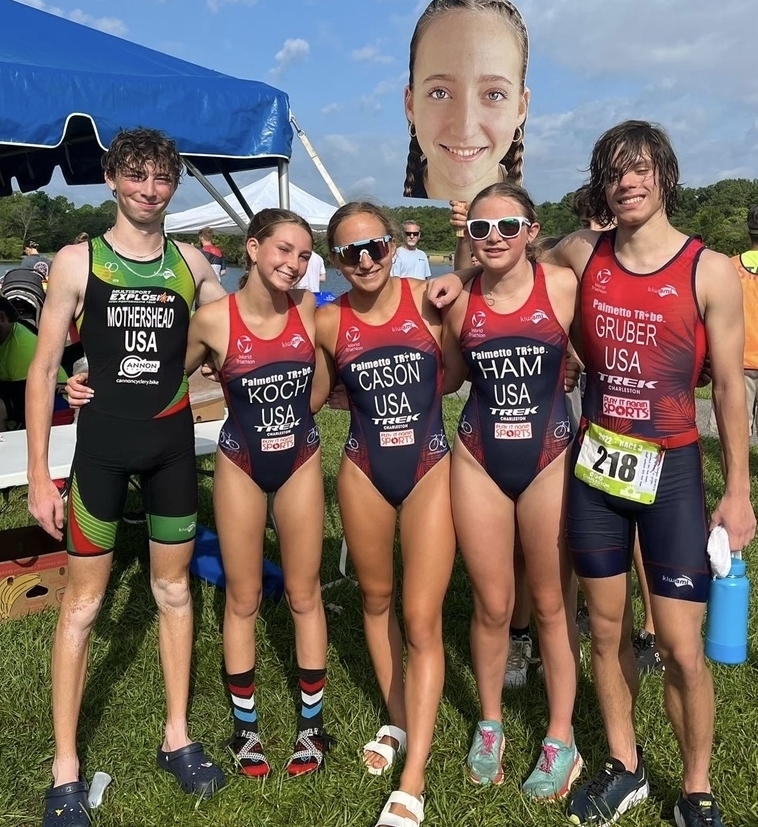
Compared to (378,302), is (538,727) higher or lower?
lower

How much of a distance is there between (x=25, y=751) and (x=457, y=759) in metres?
1.80

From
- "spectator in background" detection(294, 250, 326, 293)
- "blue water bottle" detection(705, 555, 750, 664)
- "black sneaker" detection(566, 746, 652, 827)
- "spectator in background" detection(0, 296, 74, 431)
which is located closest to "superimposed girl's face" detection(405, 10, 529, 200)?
"blue water bottle" detection(705, 555, 750, 664)

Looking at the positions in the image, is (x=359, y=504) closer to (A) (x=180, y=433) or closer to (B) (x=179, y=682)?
(A) (x=180, y=433)

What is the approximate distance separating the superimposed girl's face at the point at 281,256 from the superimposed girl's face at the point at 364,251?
15 centimetres

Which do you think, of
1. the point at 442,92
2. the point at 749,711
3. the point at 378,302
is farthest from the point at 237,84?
the point at 749,711

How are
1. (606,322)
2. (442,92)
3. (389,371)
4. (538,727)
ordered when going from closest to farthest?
1. (606,322)
2. (389,371)
3. (538,727)
4. (442,92)

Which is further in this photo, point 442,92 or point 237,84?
point 237,84

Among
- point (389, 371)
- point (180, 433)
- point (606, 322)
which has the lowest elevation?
point (180, 433)

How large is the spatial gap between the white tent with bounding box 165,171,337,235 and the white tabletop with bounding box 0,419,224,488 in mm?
12443

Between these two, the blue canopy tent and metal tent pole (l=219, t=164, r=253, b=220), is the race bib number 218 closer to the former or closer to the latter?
the blue canopy tent

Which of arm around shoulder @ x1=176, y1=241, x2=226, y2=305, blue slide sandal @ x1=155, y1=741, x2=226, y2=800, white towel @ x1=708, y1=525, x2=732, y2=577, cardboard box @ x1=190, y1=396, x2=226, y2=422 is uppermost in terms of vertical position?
arm around shoulder @ x1=176, y1=241, x2=226, y2=305

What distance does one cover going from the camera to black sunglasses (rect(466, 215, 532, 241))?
2473 mm

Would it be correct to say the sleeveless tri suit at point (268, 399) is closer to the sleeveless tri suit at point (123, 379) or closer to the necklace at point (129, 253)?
the sleeveless tri suit at point (123, 379)

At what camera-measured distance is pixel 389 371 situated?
2.61m
